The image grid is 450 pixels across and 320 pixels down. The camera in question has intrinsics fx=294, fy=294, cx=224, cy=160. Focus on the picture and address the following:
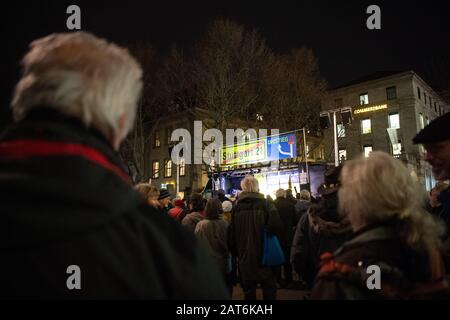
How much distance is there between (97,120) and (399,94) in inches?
1535

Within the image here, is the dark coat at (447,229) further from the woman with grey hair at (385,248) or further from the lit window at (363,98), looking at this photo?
the lit window at (363,98)

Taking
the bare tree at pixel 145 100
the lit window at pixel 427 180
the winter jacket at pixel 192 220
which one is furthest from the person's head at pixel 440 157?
the lit window at pixel 427 180

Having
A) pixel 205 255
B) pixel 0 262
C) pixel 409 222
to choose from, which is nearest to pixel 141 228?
pixel 205 255

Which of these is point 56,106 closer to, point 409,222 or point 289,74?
point 409,222

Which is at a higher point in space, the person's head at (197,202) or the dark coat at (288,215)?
the person's head at (197,202)

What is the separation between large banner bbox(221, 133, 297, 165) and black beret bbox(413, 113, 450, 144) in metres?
11.0

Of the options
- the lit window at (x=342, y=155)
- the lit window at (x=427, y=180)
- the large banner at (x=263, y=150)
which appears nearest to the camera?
the large banner at (x=263, y=150)

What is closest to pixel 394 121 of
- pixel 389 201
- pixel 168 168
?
pixel 168 168

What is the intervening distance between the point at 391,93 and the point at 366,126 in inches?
181

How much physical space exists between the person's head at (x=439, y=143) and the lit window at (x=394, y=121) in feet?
116

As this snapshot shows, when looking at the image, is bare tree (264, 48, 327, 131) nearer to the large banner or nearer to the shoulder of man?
the large banner

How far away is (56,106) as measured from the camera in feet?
3.59

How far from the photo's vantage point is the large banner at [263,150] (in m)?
13.7

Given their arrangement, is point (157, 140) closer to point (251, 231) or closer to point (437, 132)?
point (251, 231)
